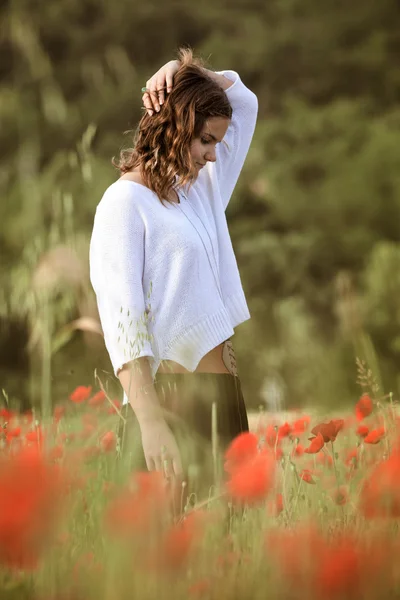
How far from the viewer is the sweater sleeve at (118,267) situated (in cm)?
132

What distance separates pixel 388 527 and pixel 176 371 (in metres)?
0.59

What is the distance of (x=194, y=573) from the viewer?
79 centimetres

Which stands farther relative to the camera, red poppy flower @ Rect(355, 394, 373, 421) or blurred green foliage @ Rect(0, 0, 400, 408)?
blurred green foliage @ Rect(0, 0, 400, 408)

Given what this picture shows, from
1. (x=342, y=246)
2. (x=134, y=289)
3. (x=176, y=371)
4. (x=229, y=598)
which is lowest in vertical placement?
(x=229, y=598)

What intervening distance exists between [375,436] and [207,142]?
56 cm

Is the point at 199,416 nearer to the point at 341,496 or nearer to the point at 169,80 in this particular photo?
the point at 341,496

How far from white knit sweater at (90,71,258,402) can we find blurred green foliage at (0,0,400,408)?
316 centimetres

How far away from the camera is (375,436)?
136 cm

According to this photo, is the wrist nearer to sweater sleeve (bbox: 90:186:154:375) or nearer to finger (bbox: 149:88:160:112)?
finger (bbox: 149:88:160:112)

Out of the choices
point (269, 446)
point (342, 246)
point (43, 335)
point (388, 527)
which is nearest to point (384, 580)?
point (388, 527)

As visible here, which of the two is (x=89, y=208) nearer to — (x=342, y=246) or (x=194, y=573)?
(x=342, y=246)

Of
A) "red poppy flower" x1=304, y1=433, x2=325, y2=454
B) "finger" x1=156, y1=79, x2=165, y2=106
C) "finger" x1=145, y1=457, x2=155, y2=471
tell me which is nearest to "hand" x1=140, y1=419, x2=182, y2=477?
"finger" x1=145, y1=457, x2=155, y2=471

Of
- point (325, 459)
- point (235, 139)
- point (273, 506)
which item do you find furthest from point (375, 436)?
point (235, 139)

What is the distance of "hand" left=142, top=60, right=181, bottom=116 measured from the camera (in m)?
1.51
